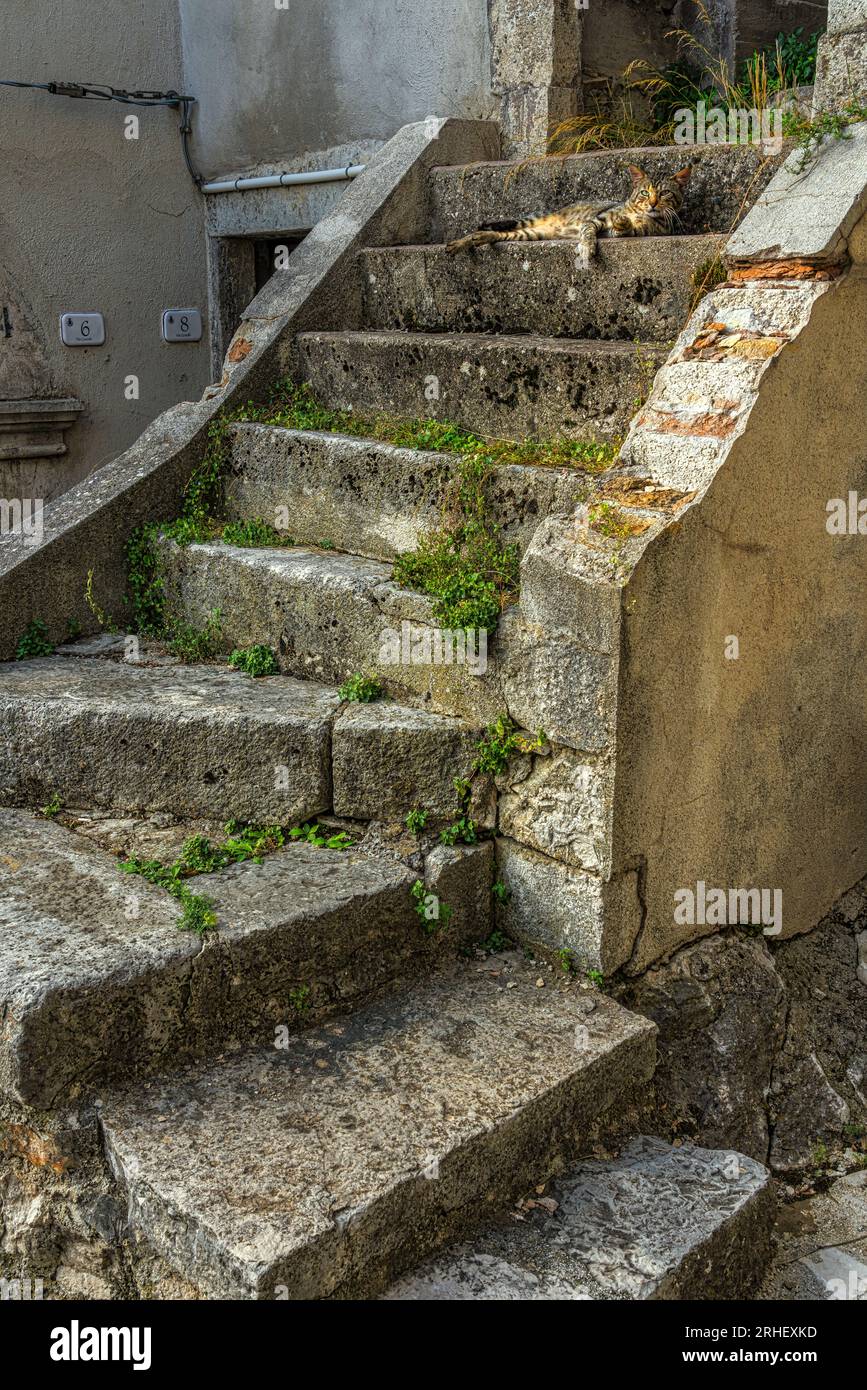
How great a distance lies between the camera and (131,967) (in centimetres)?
296

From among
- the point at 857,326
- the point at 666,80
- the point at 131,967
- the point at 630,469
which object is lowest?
the point at 131,967

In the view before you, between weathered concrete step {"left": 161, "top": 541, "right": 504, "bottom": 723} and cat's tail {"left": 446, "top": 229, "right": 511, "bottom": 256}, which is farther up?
cat's tail {"left": 446, "top": 229, "right": 511, "bottom": 256}

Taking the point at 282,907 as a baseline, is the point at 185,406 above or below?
above

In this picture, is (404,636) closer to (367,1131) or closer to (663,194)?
(367,1131)

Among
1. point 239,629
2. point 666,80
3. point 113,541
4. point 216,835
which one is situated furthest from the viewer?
point 666,80

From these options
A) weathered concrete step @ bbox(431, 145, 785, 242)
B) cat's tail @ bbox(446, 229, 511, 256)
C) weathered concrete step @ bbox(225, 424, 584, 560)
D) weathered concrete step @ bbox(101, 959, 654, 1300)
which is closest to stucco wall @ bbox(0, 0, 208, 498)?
weathered concrete step @ bbox(431, 145, 785, 242)

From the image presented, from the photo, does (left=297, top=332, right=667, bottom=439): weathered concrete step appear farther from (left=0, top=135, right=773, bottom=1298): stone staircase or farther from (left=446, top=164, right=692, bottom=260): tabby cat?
(left=446, top=164, right=692, bottom=260): tabby cat

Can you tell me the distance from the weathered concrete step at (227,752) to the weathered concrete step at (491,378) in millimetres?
1173

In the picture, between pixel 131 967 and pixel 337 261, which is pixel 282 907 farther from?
pixel 337 261

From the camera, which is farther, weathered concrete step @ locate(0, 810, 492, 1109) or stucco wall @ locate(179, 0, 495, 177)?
stucco wall @ locate(179, 0, 495, 177)

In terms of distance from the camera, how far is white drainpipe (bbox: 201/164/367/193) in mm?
6793

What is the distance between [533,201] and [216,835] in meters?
3.08

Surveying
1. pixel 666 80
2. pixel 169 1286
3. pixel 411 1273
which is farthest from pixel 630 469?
pixel 666 80

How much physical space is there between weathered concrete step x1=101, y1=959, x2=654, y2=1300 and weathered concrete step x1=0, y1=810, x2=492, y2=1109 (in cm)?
10
